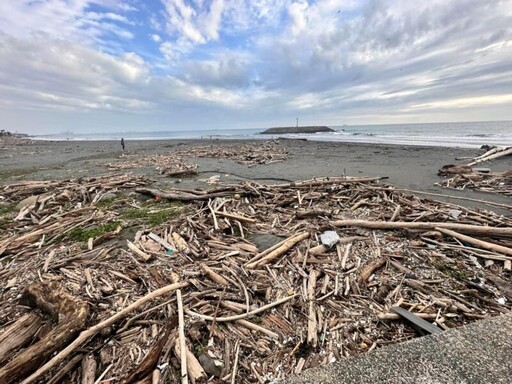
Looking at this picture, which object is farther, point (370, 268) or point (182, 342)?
point (370, 268)

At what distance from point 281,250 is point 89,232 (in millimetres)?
3977

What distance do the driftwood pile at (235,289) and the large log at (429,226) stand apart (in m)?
0.02

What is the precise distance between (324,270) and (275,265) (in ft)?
2.36

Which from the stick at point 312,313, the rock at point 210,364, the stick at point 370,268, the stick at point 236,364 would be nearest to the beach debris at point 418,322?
the stick at point 370,268

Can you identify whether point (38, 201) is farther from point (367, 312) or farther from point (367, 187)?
point (367, 187)

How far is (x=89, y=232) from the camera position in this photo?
529 centimetres

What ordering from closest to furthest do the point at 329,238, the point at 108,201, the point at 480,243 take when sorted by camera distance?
the point at 480,243, the point at 329,238, the point at 108,201

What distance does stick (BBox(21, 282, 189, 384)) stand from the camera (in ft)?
7.13

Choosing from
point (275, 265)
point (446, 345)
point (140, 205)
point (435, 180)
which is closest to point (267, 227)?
point (275, 265)

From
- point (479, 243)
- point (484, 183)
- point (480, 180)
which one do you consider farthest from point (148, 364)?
point (480, 180)

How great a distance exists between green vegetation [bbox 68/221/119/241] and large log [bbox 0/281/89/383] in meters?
1.99

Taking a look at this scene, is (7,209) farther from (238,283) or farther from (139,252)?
(238,283)

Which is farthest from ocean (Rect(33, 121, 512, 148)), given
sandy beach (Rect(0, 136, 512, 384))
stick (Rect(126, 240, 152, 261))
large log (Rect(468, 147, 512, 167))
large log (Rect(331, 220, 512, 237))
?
stick (Rect(126, 240, 152, 261))

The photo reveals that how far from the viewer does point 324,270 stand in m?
3.76
